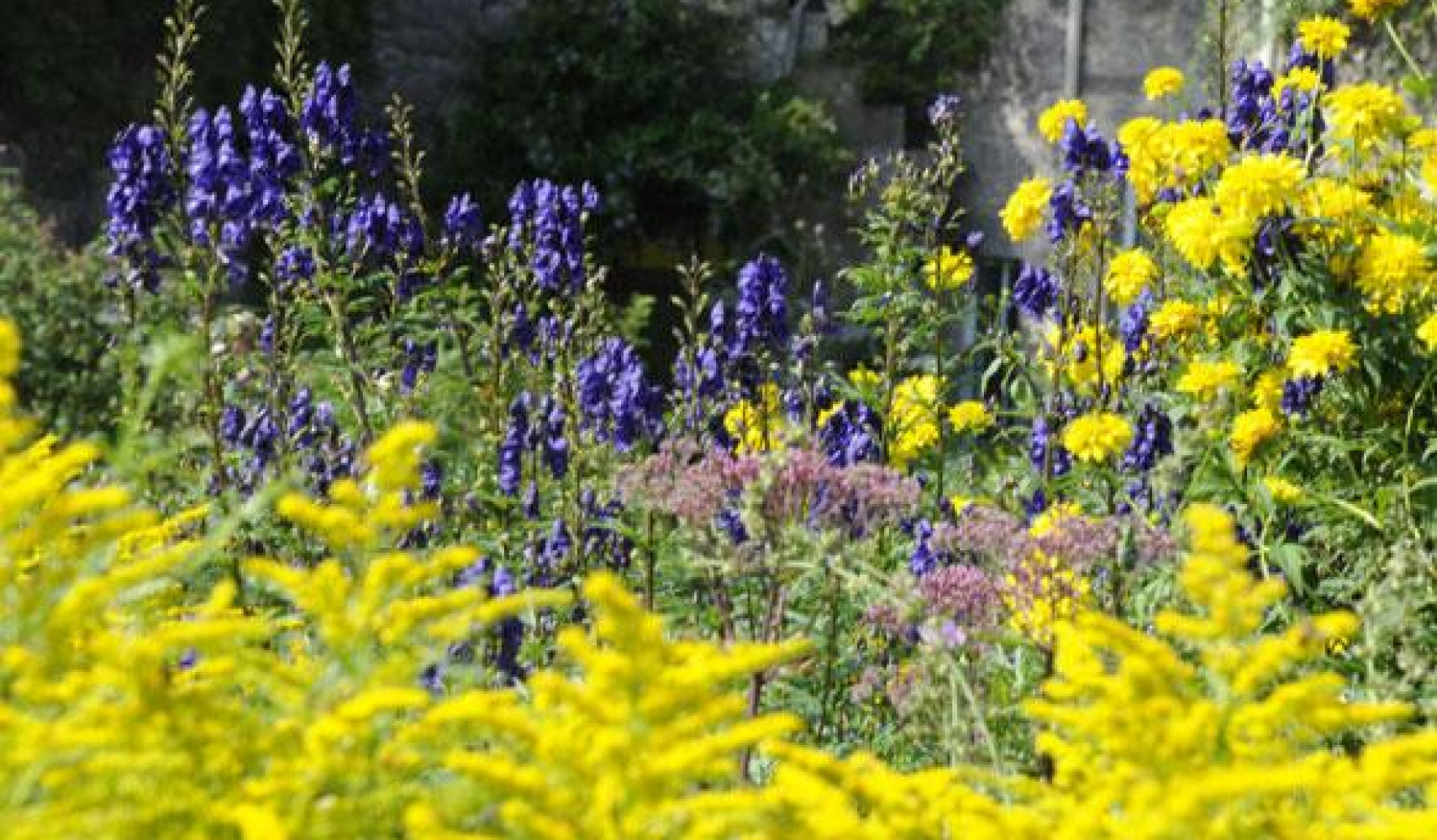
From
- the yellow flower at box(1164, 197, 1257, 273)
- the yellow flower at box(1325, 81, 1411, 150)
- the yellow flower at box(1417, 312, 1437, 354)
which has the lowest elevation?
the yellow flower at box(1417, 312, 1437, 354)

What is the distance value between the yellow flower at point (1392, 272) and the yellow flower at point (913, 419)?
990 mm

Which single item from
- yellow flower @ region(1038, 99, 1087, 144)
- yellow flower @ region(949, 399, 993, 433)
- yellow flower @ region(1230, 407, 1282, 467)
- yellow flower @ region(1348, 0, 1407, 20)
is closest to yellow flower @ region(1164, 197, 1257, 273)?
yellow flower @ region(1230, 407, 1282, 467)

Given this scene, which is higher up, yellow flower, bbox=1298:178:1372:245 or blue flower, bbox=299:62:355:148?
blue flower, bbox=299:62:355:148

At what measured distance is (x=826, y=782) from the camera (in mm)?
1800

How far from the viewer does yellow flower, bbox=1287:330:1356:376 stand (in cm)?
363

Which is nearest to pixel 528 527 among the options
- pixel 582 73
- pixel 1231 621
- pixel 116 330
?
pixel 116 330

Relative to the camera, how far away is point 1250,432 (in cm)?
364

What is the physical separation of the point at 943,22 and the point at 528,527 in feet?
29.6

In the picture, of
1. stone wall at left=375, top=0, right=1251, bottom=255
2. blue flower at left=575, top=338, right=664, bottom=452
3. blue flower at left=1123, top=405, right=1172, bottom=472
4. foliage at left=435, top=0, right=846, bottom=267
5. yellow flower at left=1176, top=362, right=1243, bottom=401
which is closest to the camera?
yellow flower at left=1176, top=362, right=1243, bottom=401

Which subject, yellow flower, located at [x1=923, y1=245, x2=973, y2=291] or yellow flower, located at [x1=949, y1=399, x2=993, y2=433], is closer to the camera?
yellow flower, located at [x1=949, y1=399, x2=993, y2=433]

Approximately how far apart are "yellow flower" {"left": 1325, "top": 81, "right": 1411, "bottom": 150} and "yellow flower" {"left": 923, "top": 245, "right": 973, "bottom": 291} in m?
0.95

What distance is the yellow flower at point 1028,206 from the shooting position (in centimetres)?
439

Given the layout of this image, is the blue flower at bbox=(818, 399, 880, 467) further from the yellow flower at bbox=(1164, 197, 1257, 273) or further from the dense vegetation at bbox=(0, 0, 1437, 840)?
the yellow flower at bbox=(1164, 197, 1257, 273)

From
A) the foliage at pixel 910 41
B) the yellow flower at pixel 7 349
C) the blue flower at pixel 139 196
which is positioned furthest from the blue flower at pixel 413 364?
the foliage at pixel 910 41
